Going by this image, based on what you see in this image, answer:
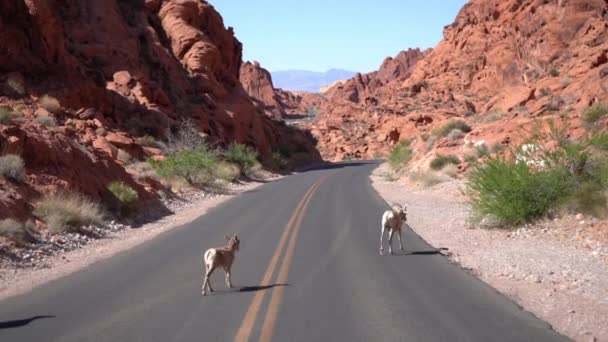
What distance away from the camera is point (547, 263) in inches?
388

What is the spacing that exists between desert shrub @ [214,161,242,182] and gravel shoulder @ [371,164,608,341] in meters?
20.5

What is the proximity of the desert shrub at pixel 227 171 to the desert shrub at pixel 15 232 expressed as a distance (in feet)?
75.1

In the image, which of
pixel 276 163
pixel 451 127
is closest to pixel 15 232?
pixel 451 127

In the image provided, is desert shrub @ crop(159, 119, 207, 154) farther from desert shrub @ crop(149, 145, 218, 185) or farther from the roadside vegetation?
the roadside vegetation

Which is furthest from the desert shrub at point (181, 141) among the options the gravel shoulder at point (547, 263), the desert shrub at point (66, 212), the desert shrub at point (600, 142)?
the desert shrub at point (600, 142)

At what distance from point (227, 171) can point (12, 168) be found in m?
22.3

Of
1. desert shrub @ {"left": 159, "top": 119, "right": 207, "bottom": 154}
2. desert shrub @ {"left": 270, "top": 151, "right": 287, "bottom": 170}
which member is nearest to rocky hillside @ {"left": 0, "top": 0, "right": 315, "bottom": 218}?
desert shrub @ {"left": 159, "top": 119, "right": 207, "bottom": 154}

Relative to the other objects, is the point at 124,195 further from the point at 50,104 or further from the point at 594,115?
the point at 594,115

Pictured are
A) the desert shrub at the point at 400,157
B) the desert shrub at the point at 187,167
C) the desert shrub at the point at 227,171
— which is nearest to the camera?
the desert shrub at the point at 187,167

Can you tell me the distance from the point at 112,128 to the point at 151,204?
14.5m

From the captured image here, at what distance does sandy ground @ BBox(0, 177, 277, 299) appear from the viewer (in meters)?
9.76

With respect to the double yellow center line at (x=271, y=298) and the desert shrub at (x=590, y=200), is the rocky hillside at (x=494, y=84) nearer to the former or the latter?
the desert shrub at (x=590, y=200)

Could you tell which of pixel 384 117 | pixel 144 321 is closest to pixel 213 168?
pixel 144 321

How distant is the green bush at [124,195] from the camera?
61.3 feet
